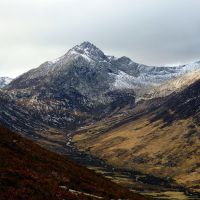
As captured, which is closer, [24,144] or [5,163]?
[5,163]

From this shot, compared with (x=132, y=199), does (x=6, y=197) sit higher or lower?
higher

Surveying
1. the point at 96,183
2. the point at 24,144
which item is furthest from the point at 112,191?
the point at 24,144

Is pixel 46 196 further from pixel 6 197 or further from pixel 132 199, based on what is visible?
pixel 132 199

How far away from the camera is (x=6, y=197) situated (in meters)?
28.0

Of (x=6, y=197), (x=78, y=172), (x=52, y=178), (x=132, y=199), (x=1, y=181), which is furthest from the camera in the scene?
(x=78, y=172)

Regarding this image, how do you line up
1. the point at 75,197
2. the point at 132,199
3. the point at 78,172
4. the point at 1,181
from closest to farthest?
the point at 1,181, the point at 75,197, the point at 132,199, the point at 78,172

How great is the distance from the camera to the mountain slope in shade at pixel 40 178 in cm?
3150

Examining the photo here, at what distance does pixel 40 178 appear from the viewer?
37.0 meters

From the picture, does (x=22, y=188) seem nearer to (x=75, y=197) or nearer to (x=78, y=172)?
(x=75, y=197)

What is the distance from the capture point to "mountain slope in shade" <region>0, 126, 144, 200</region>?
31.5 m

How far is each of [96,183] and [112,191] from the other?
2017 millimetres

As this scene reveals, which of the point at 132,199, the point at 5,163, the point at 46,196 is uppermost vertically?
the point at 5,163

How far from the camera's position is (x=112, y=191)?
48.8 m

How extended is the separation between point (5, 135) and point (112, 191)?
45.3 feet
